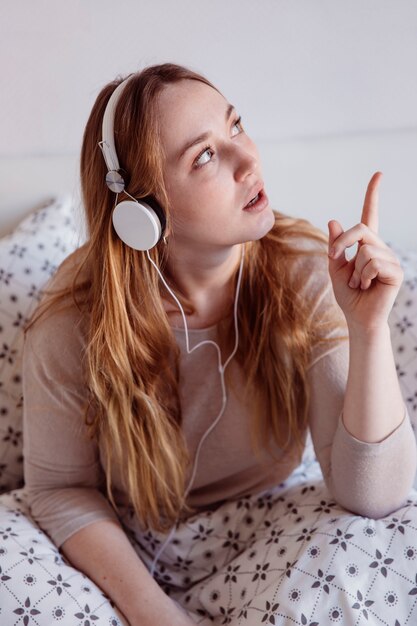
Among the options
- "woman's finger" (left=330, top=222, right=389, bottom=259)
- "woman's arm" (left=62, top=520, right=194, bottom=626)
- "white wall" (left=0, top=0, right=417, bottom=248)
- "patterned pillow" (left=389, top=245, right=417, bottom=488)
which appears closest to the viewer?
"woman's finger" (left=330, top=222, right=389, bottom=259)

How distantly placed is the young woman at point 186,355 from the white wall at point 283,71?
0.30 meters

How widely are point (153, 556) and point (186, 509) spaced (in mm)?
92

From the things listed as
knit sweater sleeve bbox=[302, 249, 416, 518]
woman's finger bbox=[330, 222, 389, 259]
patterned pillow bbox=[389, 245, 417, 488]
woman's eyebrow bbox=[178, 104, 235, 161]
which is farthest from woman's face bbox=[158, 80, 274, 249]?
patterned pillow bbox=[389, 245, 417, 488]

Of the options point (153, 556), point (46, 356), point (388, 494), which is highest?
point (46, 356)

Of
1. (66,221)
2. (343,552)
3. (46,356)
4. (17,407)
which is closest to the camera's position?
(343,552)

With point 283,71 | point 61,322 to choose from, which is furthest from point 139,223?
point 283,71

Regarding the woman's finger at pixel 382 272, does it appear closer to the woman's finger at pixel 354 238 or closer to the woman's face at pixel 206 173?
the woman's finger at pixel 354 238

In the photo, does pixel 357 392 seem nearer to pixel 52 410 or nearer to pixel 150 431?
pixel 150 431

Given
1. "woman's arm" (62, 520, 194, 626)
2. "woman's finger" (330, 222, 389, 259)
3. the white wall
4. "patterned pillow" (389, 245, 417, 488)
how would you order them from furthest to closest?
1. the white wall
2. "patterned pillow" (389, 245, 417, 488)
3. "woman's arm" (62, 520, 194, 626)
4. "woman's finger" (330, 222, 389, 259)

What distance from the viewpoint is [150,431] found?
3.60 ft

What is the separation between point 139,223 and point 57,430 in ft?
1.22

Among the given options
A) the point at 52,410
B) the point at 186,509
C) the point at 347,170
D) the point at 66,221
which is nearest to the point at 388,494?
the point at 186,509

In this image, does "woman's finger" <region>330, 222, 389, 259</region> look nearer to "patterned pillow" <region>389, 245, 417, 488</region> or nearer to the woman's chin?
the woman's chin

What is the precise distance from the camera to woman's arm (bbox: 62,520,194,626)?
992 mm
